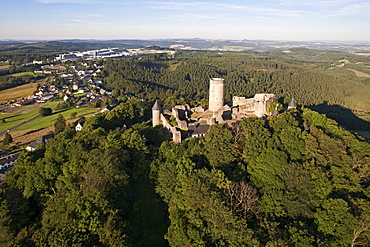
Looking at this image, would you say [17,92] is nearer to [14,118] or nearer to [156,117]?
[14,118]

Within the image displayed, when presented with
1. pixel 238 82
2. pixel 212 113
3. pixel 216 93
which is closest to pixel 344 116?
pixel 238 82

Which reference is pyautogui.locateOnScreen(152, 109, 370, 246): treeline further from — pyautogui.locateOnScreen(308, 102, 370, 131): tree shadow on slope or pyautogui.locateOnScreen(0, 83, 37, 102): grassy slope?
pyautogui.locateOnScreen(0, 83, 37, 102): grassy slope

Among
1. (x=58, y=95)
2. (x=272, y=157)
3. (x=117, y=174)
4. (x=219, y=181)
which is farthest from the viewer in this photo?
(x=58, y=95)

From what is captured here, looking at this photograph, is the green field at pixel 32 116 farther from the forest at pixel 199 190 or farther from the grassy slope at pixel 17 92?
the forest at pixel 199 190

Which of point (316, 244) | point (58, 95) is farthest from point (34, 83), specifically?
point (316, 244)

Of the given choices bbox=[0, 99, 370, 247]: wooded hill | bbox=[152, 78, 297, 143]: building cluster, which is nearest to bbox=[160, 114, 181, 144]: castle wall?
bbox=[152, 78, 297, 143]: building cluster

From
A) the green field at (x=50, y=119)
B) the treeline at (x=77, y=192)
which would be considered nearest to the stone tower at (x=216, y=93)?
the treeline at (x=77, y=192)

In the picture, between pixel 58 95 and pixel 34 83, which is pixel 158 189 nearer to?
pixel 58 95
